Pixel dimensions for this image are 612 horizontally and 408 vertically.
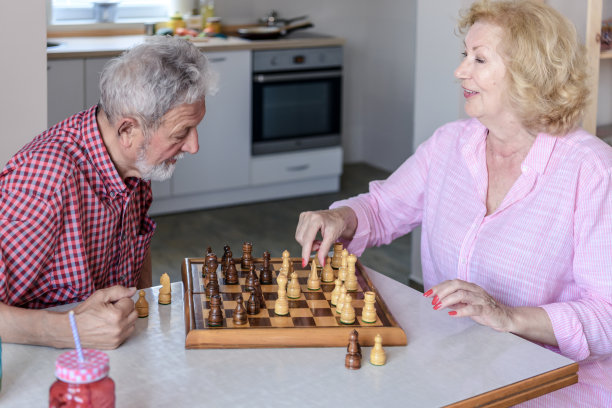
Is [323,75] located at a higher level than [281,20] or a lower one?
lower

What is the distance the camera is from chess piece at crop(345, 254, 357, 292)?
1.80 meters

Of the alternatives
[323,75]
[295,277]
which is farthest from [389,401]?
[323,75]

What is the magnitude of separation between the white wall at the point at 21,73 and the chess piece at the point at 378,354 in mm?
1488

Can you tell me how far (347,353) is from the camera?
148 centimetres

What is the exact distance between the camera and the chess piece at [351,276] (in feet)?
5.90

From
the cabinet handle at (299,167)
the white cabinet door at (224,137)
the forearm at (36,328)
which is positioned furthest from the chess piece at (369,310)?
the cabinet handle at (299,167)

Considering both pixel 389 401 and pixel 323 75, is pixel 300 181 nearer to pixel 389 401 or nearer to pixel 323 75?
pixel 323 75

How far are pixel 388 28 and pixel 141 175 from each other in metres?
4.20

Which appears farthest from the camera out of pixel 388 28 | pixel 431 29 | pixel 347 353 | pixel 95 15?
pixel 388 28

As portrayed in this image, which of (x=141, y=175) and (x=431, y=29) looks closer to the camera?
(x=141, y=175)

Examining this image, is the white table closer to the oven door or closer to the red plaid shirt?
the red plaid shirt

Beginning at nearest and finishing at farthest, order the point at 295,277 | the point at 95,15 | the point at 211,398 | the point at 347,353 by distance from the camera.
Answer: the point at 211,398 → the point at 347,353 → the point at 295,277 → the point at 95,15

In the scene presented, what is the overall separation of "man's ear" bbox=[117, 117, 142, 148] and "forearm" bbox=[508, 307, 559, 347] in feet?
2.96

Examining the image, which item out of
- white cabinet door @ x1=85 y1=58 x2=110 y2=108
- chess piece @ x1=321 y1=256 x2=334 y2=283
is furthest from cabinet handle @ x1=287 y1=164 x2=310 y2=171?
chess piece @ x1=321 y1=256 x2=334 y2=283
